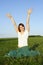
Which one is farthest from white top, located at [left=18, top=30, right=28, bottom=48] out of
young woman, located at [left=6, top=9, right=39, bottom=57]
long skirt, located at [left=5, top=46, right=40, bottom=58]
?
long skirt, located at [left=5, top=46, right=40, bottom=58]

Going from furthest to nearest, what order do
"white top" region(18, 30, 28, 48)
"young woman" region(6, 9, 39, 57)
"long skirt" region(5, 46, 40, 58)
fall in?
"white top" region(18, 30, 28, 48) < "young woman" region(6, 9, 39, 57) < "long skirt" region(5, 46, 40, 58)

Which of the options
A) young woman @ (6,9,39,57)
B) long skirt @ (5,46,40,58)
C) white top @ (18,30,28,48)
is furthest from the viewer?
white top @ (18,30,28,48)

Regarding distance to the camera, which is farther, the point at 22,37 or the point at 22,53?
the point at 22,37

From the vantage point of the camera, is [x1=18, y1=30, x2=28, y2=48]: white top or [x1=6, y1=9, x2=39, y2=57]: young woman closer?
[x1=6, y1=9, x2=39, y2=57]: young woman

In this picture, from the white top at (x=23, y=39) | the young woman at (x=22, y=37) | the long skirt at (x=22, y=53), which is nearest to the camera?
the long skirt at (x=22, y=53)

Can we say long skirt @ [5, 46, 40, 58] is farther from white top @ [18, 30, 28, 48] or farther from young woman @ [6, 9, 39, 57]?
white top @ [18, 30, 28, 48]

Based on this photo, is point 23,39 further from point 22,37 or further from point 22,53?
point 22,53

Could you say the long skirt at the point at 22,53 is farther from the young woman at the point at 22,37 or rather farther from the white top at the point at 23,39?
the white top at the point at 23,39

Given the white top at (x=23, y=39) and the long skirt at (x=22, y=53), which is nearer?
the long skirt at (x=22, y=53)

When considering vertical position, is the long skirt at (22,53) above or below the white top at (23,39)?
below

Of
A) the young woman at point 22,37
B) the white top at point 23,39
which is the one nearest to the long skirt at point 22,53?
the young woman at point 22,37

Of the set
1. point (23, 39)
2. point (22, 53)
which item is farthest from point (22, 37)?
point (22, 53)

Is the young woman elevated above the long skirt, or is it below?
above

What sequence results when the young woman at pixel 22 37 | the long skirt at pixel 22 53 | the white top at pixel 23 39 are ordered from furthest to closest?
the white top at pixel 23 39
the young woman at pixel 22 37
the long skirt at pixel 22 53
